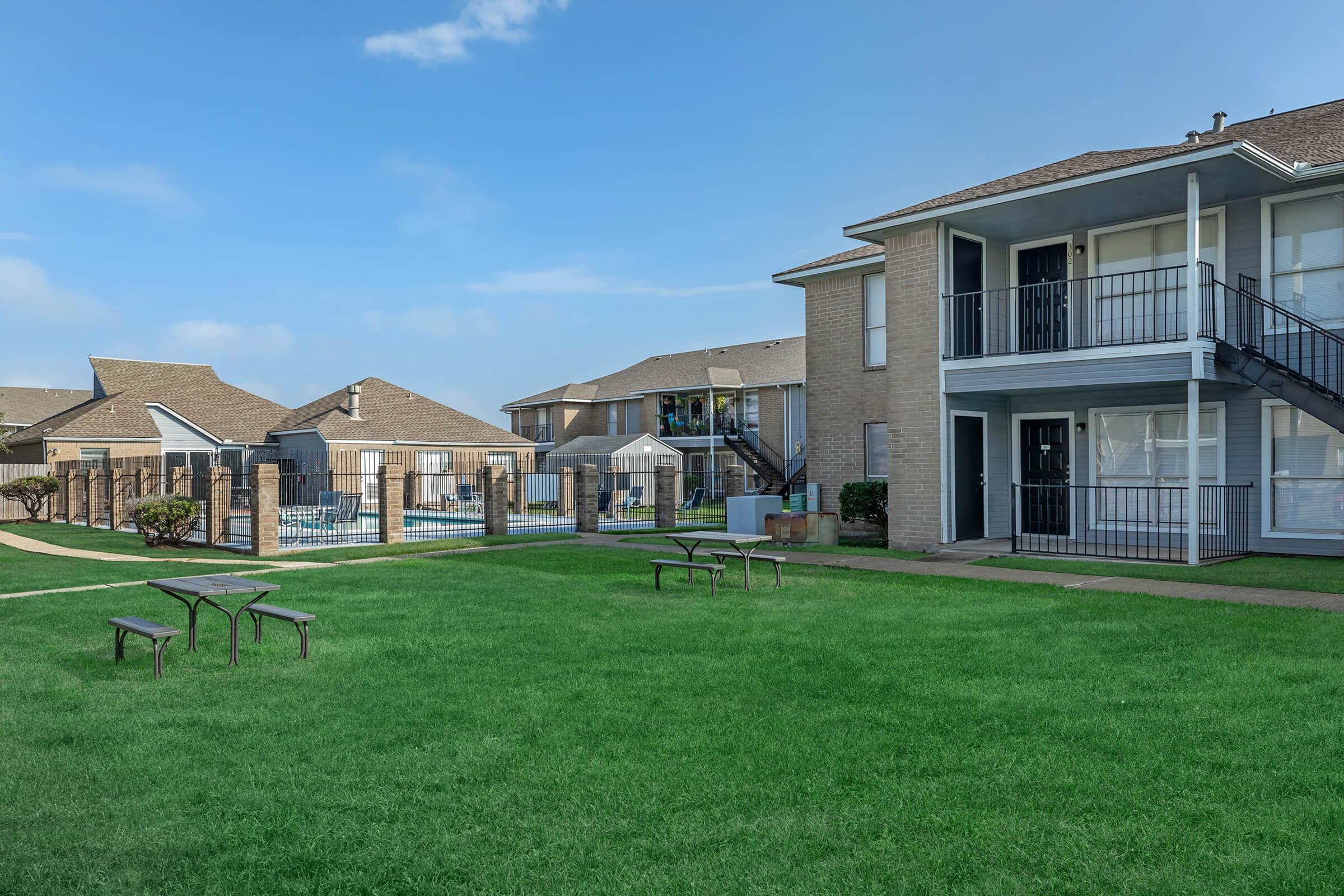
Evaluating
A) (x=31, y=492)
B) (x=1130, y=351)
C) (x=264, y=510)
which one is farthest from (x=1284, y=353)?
(x=31, y=492)

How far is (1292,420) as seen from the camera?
1465cm

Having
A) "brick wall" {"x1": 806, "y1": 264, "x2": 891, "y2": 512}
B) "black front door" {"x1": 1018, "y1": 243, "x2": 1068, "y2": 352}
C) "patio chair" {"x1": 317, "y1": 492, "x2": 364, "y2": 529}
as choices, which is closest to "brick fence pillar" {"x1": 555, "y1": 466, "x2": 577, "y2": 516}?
"patio chair" {"x1": 317, "y1": 492, "x2": 364, "y2": 529}

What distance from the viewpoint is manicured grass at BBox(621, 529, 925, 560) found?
1544 centimetres

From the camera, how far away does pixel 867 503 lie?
18828mm

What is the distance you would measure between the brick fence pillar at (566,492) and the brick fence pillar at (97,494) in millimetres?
14350

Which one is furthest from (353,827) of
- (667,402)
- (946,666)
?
(667,402)

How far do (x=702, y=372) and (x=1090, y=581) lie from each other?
115 feet

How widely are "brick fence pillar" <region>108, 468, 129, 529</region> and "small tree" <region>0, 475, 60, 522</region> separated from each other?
5.97 m

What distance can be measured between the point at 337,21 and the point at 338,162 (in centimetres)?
678

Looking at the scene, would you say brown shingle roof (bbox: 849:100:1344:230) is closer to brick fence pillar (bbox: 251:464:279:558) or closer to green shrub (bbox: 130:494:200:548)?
brick fence pillar (bbox: 251:464:279:558)

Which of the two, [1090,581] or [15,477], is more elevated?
[15,477]

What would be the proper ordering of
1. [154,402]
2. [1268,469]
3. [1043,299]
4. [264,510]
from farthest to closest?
[154,402] < [264,510] < [1043,299] < [1268,469]

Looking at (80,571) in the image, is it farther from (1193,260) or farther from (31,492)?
(31,492)

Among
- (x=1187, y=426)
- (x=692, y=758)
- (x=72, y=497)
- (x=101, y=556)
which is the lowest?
(x=101, y=556)
